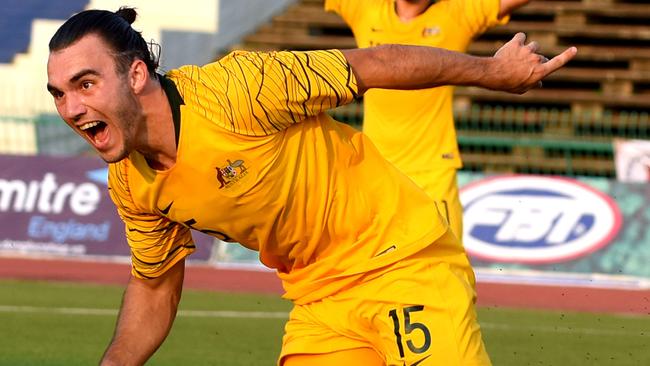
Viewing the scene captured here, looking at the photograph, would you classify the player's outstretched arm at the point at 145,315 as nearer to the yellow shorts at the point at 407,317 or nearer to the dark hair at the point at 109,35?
the yellow shorts at the point at 407,317

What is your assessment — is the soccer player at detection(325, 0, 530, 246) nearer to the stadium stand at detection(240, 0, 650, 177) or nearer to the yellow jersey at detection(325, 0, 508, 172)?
the yellow jersey at detection(325, 0, 508, 172)

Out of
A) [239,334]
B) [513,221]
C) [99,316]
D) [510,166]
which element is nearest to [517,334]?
[239,334]

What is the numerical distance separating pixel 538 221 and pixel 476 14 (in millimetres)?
7896

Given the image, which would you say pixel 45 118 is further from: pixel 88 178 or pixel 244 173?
pixel 244 173

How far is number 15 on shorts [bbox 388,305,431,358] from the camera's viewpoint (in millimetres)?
5008

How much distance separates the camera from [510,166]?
2128cm

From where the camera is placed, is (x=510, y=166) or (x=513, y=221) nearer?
(x=513, y=221)

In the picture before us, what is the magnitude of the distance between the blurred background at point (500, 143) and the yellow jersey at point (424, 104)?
7.58m

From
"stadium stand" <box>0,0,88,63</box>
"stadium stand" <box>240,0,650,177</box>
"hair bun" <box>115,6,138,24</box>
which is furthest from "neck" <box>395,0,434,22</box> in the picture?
"stadium stand" <box>0,0,88,63</box>

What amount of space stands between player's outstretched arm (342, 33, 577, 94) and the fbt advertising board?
1165 centimetres

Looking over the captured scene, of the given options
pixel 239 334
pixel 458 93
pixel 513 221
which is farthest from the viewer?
pixel 458 93

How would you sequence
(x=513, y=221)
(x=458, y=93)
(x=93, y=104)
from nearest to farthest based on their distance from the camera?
(x=93, y=104), (x=513, y=221), (x=458, y=93)

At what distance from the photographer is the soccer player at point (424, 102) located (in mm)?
8328

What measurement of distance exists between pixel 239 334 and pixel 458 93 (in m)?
14.1
